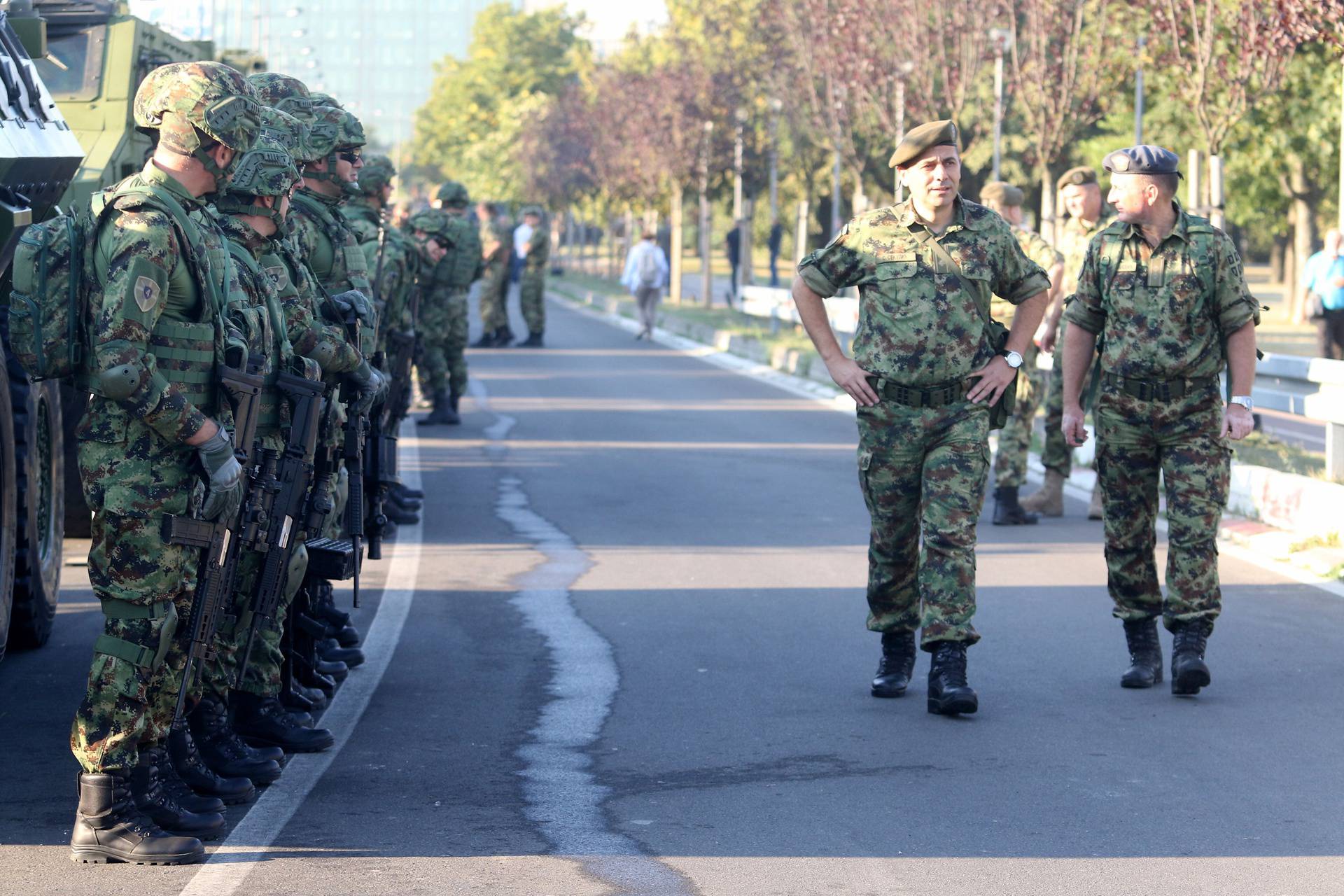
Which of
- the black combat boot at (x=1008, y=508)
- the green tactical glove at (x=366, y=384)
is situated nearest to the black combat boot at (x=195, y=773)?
the green tactical glove at (x=366, y=384)

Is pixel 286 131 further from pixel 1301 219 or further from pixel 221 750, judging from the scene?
pixel 1301 219

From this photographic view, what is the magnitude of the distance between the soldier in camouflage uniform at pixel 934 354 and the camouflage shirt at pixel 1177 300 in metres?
0.46

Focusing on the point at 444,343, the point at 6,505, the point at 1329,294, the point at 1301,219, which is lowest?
the point at 6,505

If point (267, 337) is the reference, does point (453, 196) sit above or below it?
above

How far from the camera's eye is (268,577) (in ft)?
18.9

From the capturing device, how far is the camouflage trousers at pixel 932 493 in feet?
22.1

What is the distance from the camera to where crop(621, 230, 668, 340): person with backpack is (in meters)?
28.7

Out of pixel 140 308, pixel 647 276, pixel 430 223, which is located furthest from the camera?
pixel 647 276

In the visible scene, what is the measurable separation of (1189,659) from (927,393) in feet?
4.53

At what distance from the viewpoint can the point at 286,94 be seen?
293 inches

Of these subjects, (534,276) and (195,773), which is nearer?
(195,773)

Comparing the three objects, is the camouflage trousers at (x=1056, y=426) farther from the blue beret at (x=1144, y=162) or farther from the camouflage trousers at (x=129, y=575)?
the camouflage trousers at (x=129, y=575)

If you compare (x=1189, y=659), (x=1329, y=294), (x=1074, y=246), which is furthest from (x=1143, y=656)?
(x=1329, y=294)

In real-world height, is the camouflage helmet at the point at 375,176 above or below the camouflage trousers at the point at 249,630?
above
